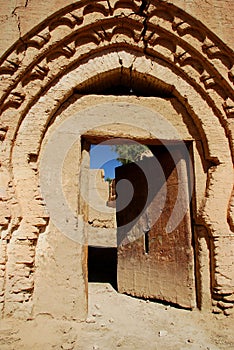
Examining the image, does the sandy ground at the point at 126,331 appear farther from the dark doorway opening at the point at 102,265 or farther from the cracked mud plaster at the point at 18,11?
the cracked mud plaster at the point at 18,11

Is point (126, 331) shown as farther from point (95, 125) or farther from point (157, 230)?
point (95, 125)

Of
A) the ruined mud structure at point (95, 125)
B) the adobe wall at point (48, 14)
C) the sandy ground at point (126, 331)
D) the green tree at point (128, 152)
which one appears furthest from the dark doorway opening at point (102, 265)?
the green tree at point (128, 152)

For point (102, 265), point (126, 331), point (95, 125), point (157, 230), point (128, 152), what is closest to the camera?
point (126, 331)

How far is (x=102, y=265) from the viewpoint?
8.65 meters

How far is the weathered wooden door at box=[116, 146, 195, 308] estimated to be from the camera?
4.61m

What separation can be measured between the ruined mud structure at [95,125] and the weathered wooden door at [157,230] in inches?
1.4

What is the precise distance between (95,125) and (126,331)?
291cm

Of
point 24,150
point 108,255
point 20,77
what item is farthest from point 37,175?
point 108,255

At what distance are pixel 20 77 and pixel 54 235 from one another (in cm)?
229

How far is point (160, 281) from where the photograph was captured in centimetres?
494

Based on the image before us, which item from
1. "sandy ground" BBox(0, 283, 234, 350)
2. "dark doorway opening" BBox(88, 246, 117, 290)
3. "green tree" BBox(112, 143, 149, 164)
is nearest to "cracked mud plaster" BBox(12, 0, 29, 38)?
"sandy ground" BBox(0, 283, 234, 350)

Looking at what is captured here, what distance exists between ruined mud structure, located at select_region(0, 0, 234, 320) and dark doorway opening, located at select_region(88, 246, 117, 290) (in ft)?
7.80

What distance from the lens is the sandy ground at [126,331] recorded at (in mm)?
3098

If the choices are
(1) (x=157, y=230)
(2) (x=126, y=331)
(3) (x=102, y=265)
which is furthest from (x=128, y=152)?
(2) (x=126, y=331)
